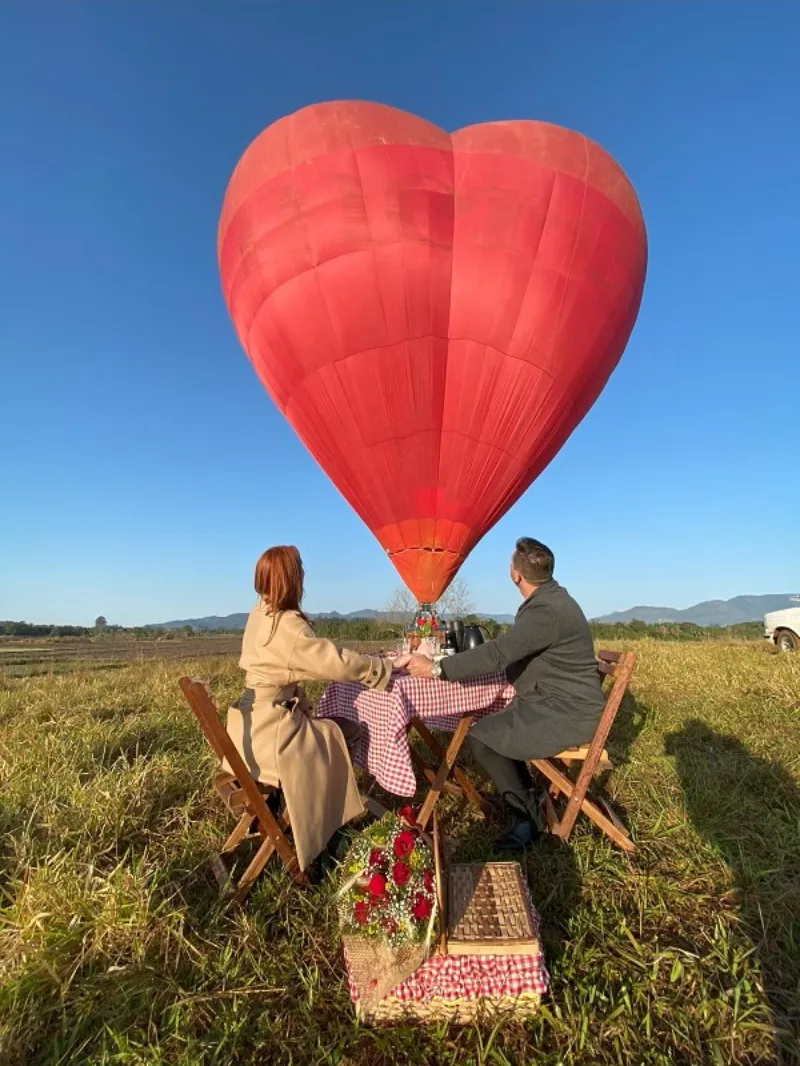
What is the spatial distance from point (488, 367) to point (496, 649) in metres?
4.55

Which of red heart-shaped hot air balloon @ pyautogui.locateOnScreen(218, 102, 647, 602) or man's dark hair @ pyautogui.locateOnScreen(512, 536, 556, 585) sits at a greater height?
red heart-shaped hot air balloon @ pyautogui.locateOnScreen(218, 102, 647, 602)

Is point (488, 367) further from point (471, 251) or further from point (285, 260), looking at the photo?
point (285, 260)

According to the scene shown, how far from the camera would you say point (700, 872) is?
2939 millimetres

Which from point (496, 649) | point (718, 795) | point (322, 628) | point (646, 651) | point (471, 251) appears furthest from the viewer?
point (322, 628)

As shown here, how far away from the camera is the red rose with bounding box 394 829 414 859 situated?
85.6 inches

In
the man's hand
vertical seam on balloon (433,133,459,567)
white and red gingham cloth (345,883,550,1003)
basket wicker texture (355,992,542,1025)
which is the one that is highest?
vertical seam on balloon (433,133,459,567)

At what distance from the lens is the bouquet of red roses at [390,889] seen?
6.78ft

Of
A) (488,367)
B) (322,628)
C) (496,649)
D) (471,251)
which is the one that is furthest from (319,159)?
(322,628)

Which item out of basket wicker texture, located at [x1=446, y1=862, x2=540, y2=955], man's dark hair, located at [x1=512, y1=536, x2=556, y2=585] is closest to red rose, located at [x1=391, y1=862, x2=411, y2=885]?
basket wicker texture, located at [x1=446, y1=862, x2=540, y2=955]

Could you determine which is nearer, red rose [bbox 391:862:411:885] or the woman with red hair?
red rose [bbox 391:862:411:885]

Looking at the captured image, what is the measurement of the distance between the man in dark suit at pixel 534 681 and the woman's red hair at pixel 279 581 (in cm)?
76

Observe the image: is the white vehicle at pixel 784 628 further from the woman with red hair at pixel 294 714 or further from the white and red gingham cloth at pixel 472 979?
the white and red gingham cloth at pixel 472 979

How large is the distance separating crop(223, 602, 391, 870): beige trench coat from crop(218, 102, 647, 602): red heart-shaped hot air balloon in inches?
175

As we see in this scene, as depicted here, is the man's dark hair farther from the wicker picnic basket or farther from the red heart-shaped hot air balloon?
the red heart-shaped hot air balloon
